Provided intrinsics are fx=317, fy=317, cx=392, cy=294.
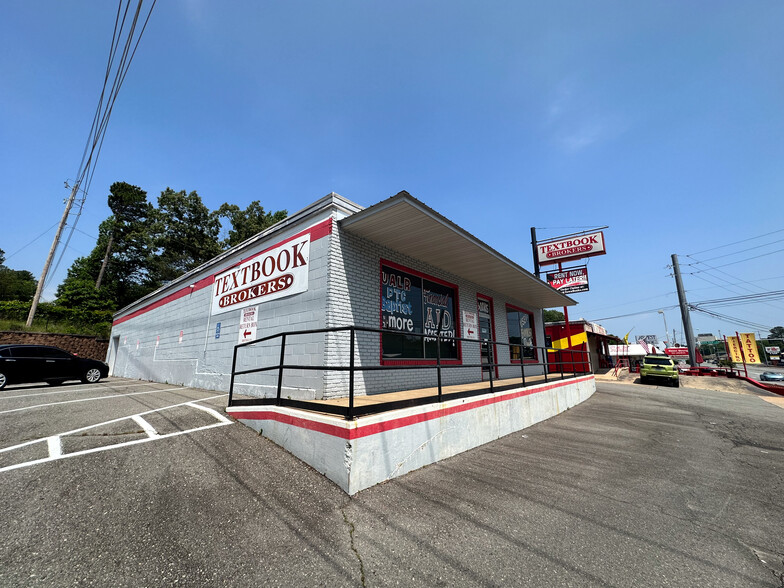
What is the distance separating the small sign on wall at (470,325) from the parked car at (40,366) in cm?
1369

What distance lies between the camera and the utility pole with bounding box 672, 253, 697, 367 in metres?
28.6

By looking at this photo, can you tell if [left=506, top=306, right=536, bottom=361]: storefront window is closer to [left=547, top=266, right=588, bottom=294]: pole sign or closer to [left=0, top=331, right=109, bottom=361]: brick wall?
[left=547, top=266, right=588, bottom=294]: pole sign

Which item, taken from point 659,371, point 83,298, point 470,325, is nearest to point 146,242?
point 83,298

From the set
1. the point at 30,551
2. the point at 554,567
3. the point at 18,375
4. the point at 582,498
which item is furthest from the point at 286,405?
the point at 18,375

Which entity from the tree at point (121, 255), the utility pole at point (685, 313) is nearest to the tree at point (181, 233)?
the tree at point (121, 255)

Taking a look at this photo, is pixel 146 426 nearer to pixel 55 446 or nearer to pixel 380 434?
pixel 55 446

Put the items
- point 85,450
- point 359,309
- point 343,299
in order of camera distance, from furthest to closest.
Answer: point 359,309 < point 343,299 < point 85,450

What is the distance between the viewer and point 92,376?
1196cm

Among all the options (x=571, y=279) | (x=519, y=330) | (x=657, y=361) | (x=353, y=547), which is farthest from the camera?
(x=657, y=361)

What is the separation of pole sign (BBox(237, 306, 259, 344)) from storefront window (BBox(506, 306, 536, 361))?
9737 millimetres

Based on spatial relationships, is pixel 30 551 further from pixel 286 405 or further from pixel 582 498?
pixel 582 498

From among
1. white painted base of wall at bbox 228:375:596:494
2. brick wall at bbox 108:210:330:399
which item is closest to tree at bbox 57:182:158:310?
brick wall at bbox 108:210:330:399

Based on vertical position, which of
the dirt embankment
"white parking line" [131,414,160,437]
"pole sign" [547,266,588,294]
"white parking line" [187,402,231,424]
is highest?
"pole sign" [547,266,588,294]

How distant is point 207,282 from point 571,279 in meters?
17.9
